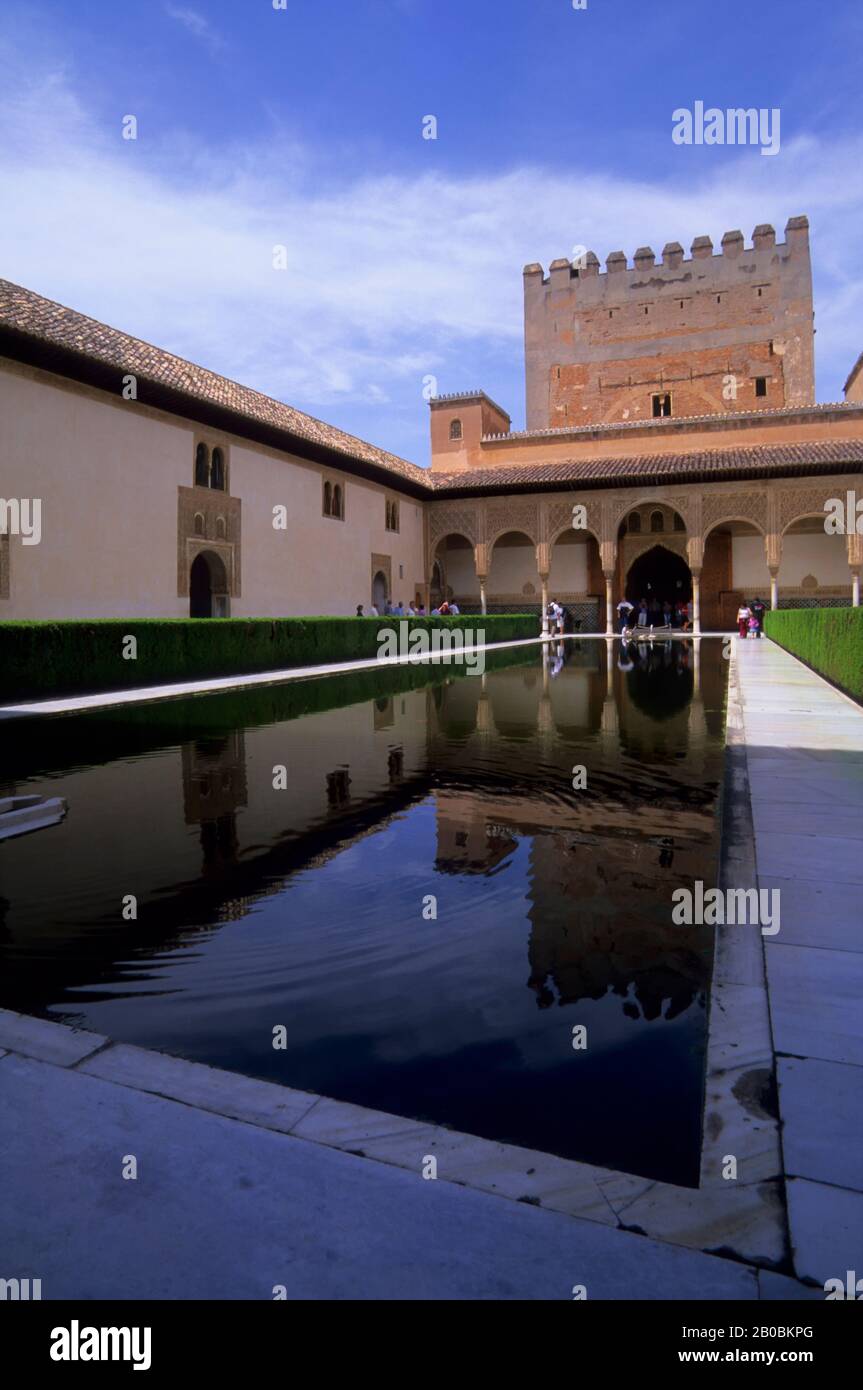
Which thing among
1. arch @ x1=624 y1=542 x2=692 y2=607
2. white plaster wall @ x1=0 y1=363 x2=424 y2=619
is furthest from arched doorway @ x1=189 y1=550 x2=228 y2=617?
arch @ x1=624 y1=542 x2=692 y2=607

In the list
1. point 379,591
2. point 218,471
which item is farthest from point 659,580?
point 218,471

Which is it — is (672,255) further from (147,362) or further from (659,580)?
(147,362)

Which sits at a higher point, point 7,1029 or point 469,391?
point 469,391

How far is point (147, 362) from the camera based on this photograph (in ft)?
54.2

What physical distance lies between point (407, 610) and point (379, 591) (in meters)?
1.52

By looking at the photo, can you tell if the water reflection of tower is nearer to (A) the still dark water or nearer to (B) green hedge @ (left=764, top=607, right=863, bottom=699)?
(A) the still dark water

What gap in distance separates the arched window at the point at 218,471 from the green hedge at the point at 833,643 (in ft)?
39.2

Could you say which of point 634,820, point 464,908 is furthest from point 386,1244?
point 634,820

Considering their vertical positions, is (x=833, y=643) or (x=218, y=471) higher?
(x=218, y=471)

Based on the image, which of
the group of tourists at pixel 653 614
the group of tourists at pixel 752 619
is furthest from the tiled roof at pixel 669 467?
the group of tourists at pixel 653 614

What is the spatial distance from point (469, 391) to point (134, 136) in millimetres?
22862

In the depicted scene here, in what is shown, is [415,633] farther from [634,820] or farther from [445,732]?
[634,820]

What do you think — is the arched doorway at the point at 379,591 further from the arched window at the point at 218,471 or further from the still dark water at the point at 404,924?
the still dark water at the point at 404,924

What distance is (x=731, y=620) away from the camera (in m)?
30.4
